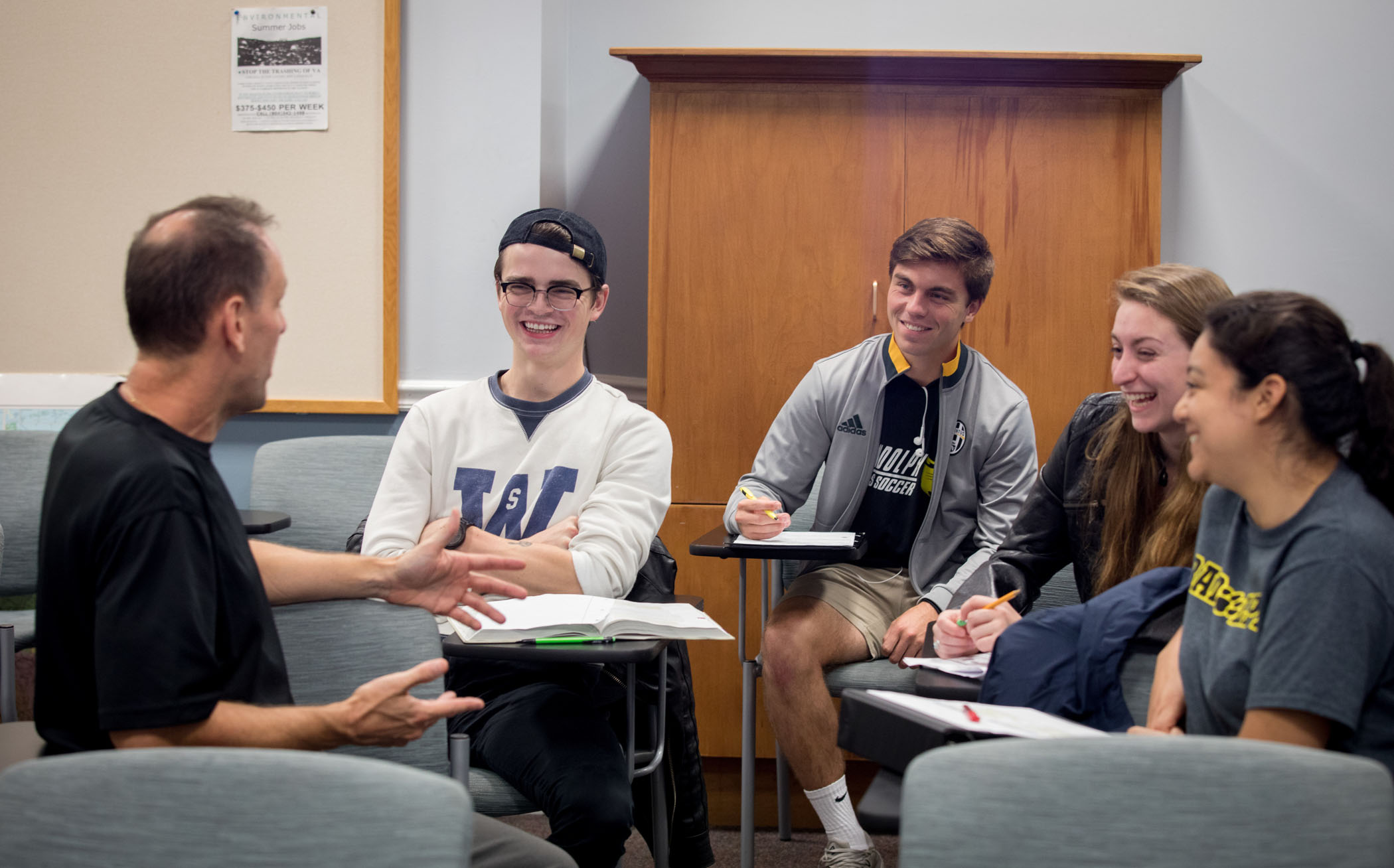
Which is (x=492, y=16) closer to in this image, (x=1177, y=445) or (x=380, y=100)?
(x=380, y=100)

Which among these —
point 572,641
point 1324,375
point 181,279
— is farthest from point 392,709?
point 1324,375

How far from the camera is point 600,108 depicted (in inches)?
145

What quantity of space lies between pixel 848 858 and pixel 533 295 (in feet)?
4.52

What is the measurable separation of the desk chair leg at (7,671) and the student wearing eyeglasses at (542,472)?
0.64 m

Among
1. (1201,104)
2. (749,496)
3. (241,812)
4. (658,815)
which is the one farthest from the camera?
(1201,104)

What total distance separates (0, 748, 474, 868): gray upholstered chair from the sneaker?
1.64m

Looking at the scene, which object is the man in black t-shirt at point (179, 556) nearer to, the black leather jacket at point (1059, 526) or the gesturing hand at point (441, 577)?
the gesturing hand at point (441, 577)

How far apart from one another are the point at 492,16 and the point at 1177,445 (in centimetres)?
238

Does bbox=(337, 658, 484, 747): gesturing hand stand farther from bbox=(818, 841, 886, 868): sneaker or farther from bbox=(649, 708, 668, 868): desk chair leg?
bbox=(818, 841, 886, 868): sneaker

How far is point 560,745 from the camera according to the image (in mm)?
1688

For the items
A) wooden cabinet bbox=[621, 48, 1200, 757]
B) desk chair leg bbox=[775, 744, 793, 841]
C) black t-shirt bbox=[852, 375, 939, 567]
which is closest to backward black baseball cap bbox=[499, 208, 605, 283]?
wooden cabinet bbox=[621, 48, 1200, 757]

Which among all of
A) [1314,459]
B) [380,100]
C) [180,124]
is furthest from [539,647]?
[180,124]

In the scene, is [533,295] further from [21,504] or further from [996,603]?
[21,504]

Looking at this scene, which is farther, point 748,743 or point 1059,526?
point 748,743
